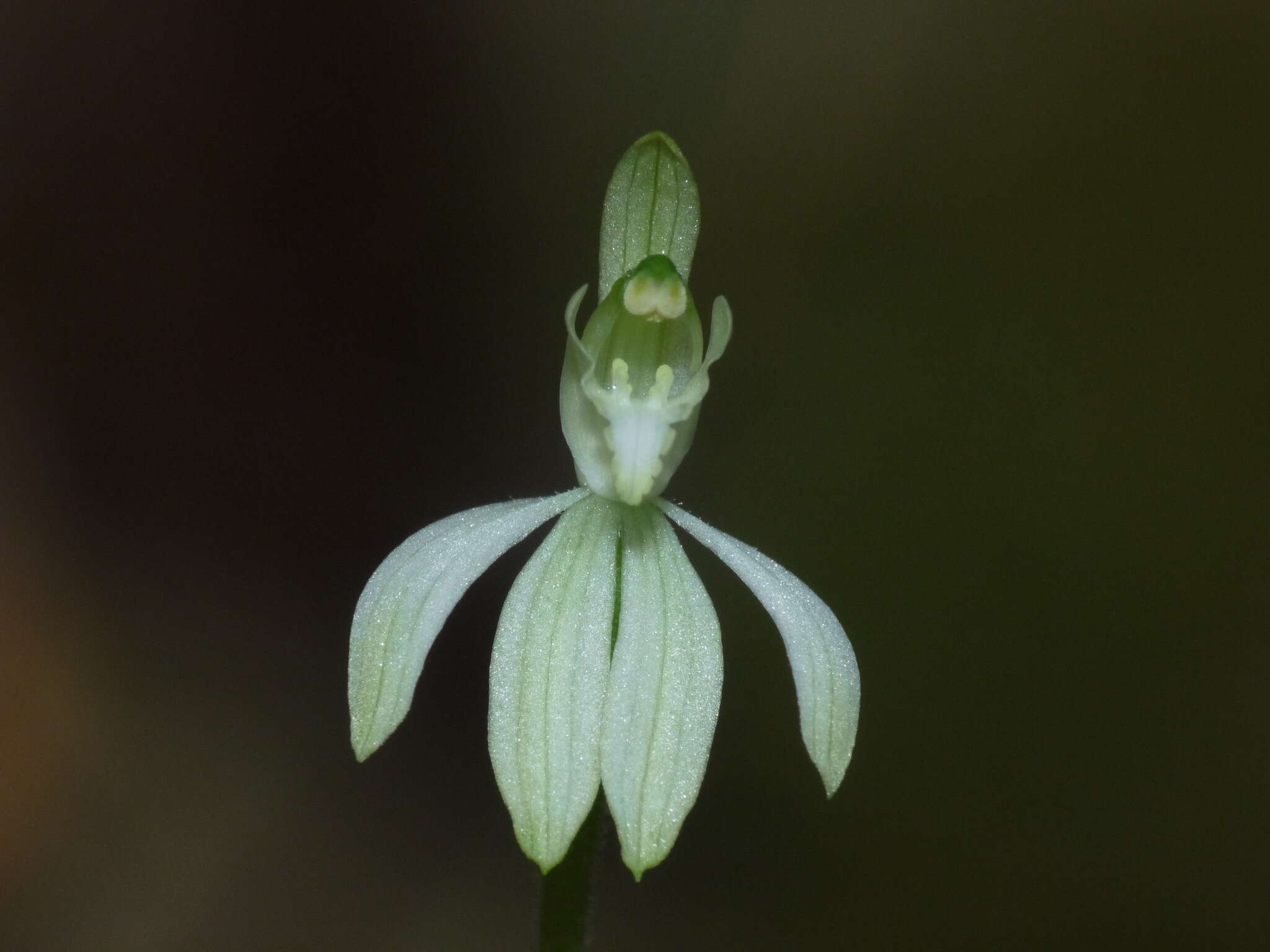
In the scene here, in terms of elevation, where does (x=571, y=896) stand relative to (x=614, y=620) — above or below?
below

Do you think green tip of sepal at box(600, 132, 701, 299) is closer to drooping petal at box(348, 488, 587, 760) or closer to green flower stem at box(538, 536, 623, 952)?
drooping petal at box(348, 488, 587, 760)

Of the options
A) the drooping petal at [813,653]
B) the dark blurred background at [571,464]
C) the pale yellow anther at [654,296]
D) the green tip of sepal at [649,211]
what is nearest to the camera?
the drooping petal at [813,653]

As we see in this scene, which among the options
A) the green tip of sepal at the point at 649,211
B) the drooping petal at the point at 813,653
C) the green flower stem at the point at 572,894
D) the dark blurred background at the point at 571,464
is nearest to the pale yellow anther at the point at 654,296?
the green tip of sepal at the point at 649,211

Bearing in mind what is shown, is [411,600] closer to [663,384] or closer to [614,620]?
[614,620]

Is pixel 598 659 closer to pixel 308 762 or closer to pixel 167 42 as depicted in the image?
pixel 308 762

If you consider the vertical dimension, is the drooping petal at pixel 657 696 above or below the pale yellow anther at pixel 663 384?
below

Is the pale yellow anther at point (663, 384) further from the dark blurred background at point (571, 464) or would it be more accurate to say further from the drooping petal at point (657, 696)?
the dark blurred background at point (571, 464)

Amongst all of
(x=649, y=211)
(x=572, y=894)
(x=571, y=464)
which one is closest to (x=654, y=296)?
(x=649, y=211)
